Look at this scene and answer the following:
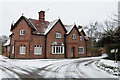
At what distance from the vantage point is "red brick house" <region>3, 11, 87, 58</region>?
27.5 meters

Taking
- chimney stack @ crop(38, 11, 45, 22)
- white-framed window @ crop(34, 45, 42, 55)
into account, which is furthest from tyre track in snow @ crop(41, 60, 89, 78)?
chimney stack @ crop(38, 11, 45, 22)

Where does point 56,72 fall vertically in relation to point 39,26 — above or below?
below

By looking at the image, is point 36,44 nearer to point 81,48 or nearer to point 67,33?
point 67,33

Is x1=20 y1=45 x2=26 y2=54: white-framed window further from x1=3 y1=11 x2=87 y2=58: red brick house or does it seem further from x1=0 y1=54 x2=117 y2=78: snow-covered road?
x1=0 y1=54 x2=117 y2=78: snow-covered road

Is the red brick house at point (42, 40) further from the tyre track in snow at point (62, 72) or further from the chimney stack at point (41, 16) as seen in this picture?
the tyre track in snow at point (62, 72)

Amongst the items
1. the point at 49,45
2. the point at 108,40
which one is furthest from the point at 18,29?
the point at 108,40

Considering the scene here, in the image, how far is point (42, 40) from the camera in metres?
28.8

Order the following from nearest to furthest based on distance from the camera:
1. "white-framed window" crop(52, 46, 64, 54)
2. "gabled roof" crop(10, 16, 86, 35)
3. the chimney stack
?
"gabled roof" crop(10, 16, 86, 35) < "white-framed window" crop(52, 46, 64, 54) < the chimney stack

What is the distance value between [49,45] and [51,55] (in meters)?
2.08

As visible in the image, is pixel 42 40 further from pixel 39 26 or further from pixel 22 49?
pixel 22 49

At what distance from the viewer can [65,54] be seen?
103 ft

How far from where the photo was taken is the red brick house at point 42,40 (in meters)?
27.5

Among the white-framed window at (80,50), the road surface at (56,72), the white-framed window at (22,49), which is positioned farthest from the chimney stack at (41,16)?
the road surface at (56,72)

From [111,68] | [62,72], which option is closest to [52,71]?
[62,72]
